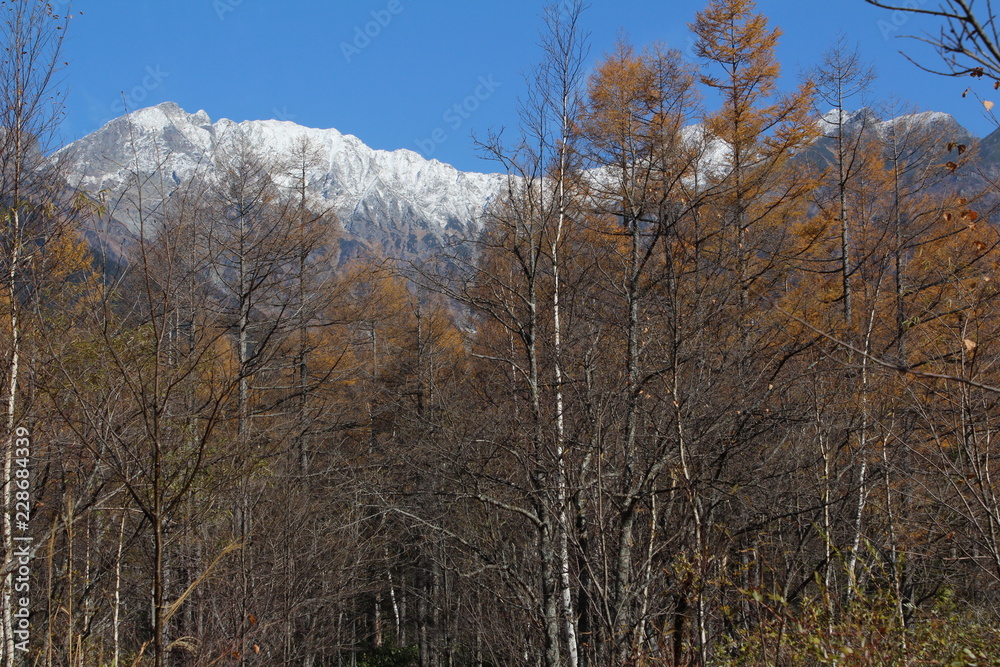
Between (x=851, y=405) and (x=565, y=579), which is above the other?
(x=851, y=405)

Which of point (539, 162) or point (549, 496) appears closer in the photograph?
point (549, 496)

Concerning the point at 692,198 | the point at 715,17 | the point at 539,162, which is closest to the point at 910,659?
the point at 692,198

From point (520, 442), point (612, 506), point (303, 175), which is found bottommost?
point (612, 506)

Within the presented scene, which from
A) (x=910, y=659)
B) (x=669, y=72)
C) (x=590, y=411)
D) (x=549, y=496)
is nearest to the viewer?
(x=910, y=659)

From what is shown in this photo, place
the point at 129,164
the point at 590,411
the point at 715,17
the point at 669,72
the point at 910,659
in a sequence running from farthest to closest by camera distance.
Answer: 1. the point at 715,17
2. the point at 669,72
3. the point at 590,411
4. the point at 129,164
5. the point at 910,659

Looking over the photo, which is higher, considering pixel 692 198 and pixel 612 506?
pixel 692 198

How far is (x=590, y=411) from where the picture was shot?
5035 mm

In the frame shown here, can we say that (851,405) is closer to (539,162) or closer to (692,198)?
(692,198)

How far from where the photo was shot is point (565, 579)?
5.63m

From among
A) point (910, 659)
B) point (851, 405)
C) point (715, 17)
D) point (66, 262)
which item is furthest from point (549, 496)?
point (715, 17)

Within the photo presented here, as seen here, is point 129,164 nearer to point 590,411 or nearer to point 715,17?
point 590,411

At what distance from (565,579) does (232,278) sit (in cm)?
790

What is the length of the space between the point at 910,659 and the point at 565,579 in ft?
8.73

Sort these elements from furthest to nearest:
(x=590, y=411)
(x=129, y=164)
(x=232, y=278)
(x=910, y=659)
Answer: (x=232, y=278) < (x=590, y=411) < (x=129, y=164) < (x=910, y=659)
